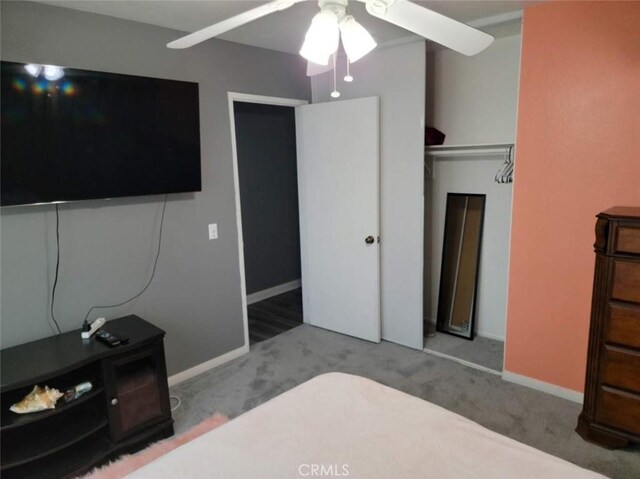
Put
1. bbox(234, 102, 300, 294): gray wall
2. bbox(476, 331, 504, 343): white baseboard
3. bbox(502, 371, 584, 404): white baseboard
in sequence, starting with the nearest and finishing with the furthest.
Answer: bbox(502, 371, 584, 404): white baseboard, bbox(476, 331, 504, 343): white baseboard, bbox(234, 102, 300, 294): gray wall

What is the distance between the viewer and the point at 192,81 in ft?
9.72

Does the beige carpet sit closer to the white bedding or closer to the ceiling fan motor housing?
the white bedding

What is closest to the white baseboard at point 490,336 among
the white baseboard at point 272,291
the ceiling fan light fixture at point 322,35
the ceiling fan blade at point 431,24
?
the white baseboard at point 272,291

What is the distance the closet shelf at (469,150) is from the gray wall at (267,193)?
6.54ft

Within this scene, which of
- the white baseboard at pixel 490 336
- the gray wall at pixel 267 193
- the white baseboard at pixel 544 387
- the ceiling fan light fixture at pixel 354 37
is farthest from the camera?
the gray wall at pixel 267 193

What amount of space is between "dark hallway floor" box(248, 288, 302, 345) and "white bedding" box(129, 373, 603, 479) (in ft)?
7.24

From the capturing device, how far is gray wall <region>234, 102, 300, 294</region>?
4652 millimetres

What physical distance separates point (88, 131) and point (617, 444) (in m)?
3.36

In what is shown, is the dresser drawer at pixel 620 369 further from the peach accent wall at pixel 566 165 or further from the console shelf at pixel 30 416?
the console shelf at pixel 30 416

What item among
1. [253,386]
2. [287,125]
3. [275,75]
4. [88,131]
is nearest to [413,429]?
[253,386]

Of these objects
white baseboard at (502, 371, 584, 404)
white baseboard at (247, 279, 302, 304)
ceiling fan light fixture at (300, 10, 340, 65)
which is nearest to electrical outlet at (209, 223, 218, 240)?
white baseboard at (247, 279, 302, 304)

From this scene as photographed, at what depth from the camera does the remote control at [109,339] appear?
7.47 feet

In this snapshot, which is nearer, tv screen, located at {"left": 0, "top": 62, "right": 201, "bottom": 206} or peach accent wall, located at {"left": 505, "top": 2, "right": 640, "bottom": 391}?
tv screen, located at {"left": 0, "top": 62, "right": 201, "bottom": 206}

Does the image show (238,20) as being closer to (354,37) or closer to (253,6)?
(354,37)
